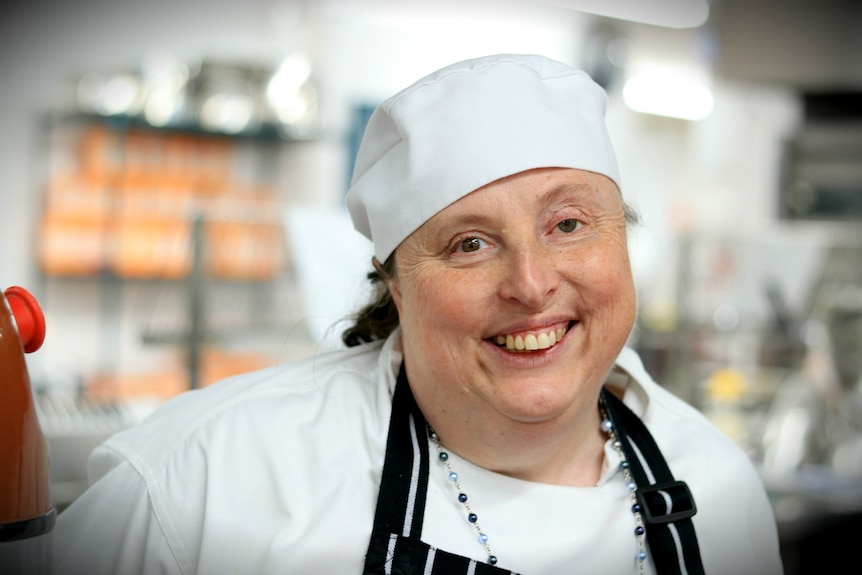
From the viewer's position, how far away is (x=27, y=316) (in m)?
0.82

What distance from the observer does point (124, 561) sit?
40.1 inches

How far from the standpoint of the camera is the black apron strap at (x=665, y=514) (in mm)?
1112

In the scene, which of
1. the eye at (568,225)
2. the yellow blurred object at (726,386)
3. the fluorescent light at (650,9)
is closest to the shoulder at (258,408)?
the eye at (568,225)

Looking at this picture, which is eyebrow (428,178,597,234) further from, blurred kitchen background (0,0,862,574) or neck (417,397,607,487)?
blurred kitchen background (0,0,862,574)

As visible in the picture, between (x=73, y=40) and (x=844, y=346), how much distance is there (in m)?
3.45

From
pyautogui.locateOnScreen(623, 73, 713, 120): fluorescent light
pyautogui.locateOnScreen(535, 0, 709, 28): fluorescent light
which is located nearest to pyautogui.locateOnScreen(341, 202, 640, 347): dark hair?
pyautogui.locateOnScreen(535, 0, 709, 28): fluorescent light

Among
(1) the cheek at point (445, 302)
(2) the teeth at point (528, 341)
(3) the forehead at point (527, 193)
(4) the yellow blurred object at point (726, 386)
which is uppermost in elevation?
(3) the forehead at point (527, 193)

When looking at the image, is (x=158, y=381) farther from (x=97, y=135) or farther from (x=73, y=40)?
(x=73, y=40)

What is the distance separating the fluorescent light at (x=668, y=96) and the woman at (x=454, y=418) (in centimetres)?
451

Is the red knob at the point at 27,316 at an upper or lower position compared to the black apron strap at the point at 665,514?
upper

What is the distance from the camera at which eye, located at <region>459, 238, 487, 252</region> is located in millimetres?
1057

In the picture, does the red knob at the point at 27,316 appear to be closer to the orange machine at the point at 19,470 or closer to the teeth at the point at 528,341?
the orange machine at the point at 19,470

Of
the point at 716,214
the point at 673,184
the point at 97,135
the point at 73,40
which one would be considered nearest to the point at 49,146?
the point at 97,135

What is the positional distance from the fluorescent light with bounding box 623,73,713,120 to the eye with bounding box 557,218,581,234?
15.0 feet
